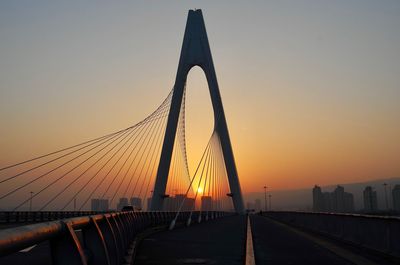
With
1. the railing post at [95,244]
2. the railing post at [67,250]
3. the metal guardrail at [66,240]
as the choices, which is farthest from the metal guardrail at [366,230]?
the railing post at [67,250]

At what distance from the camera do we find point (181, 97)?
4822cm

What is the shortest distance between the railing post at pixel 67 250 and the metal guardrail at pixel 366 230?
8.75 meters

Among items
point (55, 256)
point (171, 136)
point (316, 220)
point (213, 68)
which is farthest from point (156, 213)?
point (213, 68)

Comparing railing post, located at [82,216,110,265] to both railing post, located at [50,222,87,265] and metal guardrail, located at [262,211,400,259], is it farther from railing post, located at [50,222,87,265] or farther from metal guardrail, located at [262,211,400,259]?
metal guardrail, located at [262,211,400,259]

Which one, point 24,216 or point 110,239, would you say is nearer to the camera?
point 110,239

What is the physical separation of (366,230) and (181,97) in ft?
114

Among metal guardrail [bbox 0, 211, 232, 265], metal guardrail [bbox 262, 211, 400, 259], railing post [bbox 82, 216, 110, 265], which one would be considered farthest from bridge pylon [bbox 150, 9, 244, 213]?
railing post [bbox 82, 216, 110, 265]

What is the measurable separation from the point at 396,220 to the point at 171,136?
34419 mm

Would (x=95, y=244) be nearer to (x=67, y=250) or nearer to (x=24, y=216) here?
(x=67, y=250)

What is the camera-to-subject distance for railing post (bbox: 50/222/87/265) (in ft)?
13.8

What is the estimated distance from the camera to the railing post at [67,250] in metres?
4.21

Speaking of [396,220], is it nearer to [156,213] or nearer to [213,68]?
[156,213]

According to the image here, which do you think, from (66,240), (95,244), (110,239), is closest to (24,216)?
(110,239)

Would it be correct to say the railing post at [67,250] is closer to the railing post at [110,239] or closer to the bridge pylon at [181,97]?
the railing post at [110,239]
